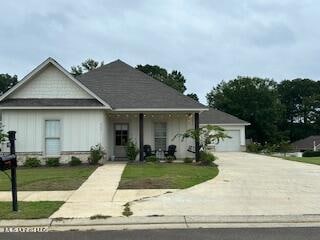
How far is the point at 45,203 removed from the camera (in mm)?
12602

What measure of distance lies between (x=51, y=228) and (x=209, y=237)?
3.15 metres

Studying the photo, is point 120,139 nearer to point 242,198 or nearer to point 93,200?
point 93,200

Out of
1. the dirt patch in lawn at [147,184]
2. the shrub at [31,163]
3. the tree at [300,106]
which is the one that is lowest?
the dirt patch in lawn at [147,184]

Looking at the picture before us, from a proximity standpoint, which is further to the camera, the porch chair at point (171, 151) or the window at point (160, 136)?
the window at point (160, 136)

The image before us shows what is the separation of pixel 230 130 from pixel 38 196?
3504 cm

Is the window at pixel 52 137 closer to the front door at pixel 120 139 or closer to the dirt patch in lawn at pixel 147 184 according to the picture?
the front door at pixel 120 139

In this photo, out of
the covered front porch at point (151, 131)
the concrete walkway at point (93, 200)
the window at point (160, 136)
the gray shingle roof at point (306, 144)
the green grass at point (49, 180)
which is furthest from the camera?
the gray shingle roof at point (306, 144)

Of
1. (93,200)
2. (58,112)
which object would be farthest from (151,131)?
(93,200)

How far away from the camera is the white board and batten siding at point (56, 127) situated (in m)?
25.0

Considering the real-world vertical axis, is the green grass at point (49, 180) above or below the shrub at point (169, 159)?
below

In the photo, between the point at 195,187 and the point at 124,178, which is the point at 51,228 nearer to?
the point at 195,187

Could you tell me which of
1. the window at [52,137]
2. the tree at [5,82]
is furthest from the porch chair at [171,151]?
the tree at [5,82]

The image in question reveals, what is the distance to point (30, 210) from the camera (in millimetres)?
11562

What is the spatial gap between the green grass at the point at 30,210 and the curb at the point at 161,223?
1.29 ft
